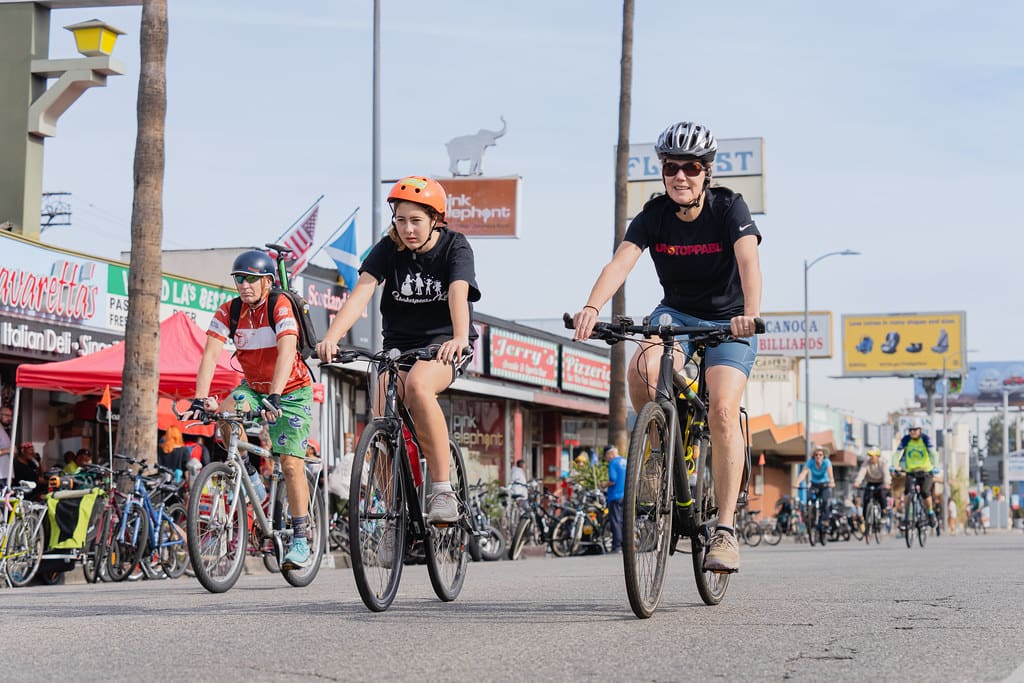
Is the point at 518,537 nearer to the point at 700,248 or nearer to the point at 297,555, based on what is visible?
the point at 297,555

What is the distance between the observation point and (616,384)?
98.9 feet

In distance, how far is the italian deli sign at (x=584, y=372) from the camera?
37972 mm

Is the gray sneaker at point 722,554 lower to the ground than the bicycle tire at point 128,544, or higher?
higher

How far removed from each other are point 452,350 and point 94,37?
1729 centimetres

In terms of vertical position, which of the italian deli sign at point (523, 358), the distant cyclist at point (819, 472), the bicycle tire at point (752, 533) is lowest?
the bicycle tire at point (752, 533)

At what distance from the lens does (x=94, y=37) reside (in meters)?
22.2

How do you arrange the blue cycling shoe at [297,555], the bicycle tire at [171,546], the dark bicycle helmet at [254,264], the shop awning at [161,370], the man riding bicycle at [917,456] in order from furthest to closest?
the man riding bicycle at [917,456]
the shop awning at [161,370]
the bicycle tire at [171,546]
the blue cycling shoe at [297,555]
the dark bicycle helmet at [254,264]

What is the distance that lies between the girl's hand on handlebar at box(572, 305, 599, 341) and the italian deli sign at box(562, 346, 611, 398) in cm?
3069

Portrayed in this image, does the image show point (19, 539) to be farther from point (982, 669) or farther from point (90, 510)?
point (982, 669)

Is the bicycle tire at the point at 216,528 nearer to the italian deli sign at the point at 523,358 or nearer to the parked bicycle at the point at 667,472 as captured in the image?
the parked bicycle at the point at 667,472

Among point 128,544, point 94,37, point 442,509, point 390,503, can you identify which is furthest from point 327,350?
point 94,37

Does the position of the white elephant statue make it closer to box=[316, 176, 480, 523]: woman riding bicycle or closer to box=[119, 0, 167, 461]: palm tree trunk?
box=[119, 0, 167, 461]: palm tree trunk

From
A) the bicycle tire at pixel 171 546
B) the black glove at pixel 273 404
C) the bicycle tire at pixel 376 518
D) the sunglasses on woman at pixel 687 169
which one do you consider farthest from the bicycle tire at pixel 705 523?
the bicycle tire at pixel 171 546

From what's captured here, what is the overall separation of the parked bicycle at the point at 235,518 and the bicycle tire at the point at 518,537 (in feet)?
43.3
